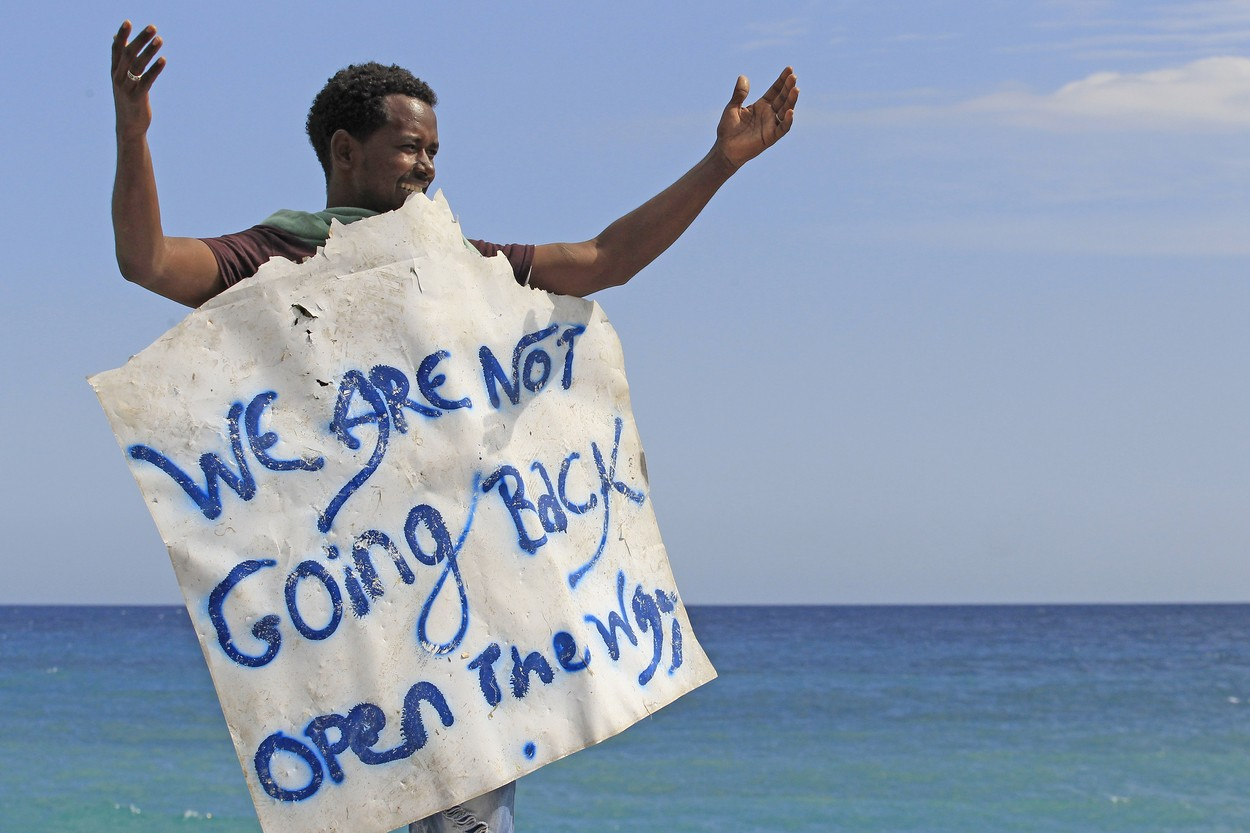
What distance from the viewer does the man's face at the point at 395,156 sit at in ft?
7.76

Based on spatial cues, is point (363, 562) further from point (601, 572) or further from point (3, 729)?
point (3, 729)

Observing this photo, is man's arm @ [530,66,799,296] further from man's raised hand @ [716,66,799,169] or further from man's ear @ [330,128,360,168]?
man's ear @ [330,128,360,168]

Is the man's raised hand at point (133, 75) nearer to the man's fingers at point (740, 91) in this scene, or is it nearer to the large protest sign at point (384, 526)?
the large protest sign at point (384, 526)

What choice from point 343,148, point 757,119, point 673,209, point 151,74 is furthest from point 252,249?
point 757,119

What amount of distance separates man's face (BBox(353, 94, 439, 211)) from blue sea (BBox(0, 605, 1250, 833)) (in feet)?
33.5

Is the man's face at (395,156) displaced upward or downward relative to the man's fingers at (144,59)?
downward

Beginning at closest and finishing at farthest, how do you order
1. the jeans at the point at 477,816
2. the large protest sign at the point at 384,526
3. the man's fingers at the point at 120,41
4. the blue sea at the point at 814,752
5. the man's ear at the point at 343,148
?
the man's fingers at the point at 120,41, the large protest sign at the point at 384,526, the jeans at the point at 477,816, the man's ear at the point at 343,148, the blue sea at the point at 814,752

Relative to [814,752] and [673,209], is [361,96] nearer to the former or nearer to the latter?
[673,209]

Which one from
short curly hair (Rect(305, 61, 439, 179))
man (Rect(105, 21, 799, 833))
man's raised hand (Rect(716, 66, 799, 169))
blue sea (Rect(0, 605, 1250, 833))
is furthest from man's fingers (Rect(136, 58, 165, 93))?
blue sea (Rect(0, 605, 1250, 833))

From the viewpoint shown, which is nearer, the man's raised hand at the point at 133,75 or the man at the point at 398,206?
the man's raised hand at the point at 133,75

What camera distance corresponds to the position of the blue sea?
505 inches

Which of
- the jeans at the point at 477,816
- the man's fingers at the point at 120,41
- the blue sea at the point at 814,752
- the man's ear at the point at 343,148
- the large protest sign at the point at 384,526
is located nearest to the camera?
the man's fingers at the point at 120,41

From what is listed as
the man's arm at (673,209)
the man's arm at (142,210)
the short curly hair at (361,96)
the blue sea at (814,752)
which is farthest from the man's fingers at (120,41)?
the blue sea at (814,752)

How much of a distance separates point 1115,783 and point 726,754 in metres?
4.20
